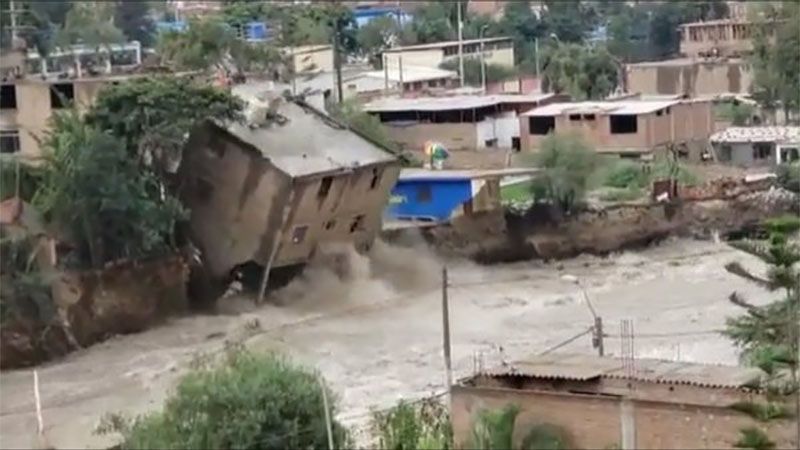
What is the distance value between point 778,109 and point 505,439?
21591mm

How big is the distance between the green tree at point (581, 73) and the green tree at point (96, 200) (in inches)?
653

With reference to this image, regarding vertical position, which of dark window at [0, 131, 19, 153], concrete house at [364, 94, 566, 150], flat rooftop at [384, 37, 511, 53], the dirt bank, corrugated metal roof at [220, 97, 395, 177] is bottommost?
the dirt bank

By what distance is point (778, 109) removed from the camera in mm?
31359

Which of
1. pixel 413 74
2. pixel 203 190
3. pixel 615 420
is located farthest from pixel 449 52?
pixel 615 420

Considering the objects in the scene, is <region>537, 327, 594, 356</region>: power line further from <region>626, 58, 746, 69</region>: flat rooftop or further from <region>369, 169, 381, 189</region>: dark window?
<region>626, 58, 746, 69</region>: flat rooftop

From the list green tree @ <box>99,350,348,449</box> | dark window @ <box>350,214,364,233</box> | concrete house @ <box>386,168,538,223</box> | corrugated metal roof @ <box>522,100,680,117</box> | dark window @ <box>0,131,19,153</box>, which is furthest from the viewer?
corrugated metal roof @ <box>522,100,680,117</box>

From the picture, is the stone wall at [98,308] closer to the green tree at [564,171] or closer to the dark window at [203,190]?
the dark window at [203,190]

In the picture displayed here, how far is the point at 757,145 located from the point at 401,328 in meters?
11.0

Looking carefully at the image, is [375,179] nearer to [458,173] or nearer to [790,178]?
[458,173]

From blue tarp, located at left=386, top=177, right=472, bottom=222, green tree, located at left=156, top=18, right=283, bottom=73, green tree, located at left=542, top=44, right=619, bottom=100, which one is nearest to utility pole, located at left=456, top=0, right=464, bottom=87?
green tree, located at left=542, top=44, right=619, bottom=100

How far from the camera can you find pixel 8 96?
81.6ft

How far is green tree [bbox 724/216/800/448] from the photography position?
10719 millimetres

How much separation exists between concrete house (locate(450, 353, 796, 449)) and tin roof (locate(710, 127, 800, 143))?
1651 cm

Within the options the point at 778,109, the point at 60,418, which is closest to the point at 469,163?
the point at 778,109
